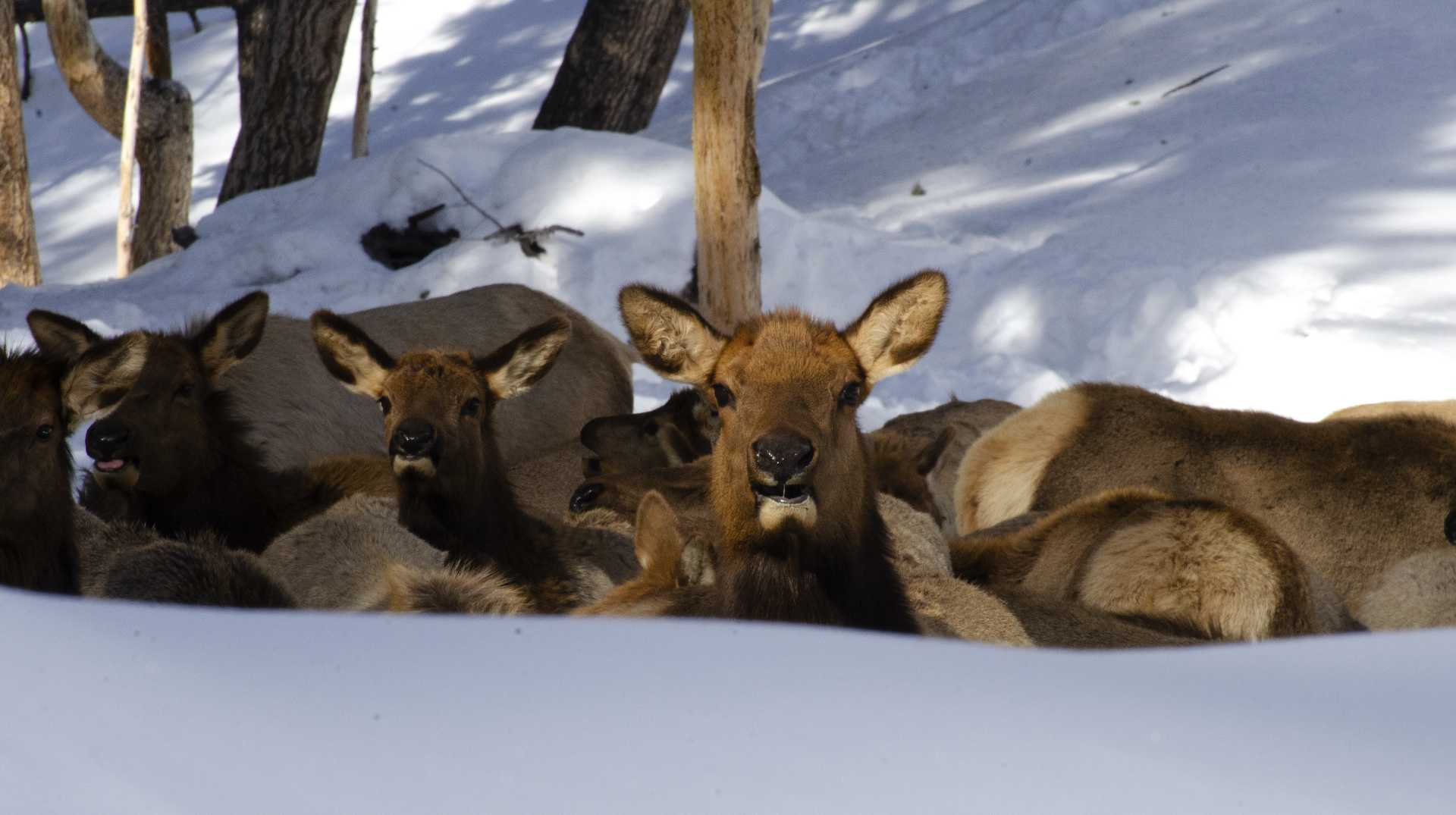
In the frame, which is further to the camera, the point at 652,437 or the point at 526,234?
the point at 526,234

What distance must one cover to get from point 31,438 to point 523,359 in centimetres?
213

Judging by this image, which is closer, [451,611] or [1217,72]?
[451,611]

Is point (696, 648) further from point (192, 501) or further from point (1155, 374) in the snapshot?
point (1155, 374)

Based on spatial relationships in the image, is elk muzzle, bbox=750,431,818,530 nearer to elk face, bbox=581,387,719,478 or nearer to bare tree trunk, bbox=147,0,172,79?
elk face, bbox=581,387,719,478

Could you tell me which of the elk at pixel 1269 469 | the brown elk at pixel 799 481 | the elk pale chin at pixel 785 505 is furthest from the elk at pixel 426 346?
the elk pale chin at pixel 785 505

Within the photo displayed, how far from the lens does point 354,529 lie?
19.0 ft

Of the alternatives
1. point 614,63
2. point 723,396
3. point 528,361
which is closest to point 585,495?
point 528,361

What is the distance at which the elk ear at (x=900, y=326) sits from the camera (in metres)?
5.29

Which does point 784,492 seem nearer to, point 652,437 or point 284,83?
point 652,437

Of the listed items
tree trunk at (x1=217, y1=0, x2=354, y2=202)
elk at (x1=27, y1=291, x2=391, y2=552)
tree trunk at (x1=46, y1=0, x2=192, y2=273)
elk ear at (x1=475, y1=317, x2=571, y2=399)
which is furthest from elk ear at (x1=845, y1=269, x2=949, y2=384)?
tree trunk at (x1=46, y1=0, x2=192, y2=273)

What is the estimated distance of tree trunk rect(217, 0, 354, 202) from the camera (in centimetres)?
1560

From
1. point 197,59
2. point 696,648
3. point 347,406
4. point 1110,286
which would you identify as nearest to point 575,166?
point 1110,286

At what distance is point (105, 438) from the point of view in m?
6.28

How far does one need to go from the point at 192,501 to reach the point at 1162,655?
498cm
